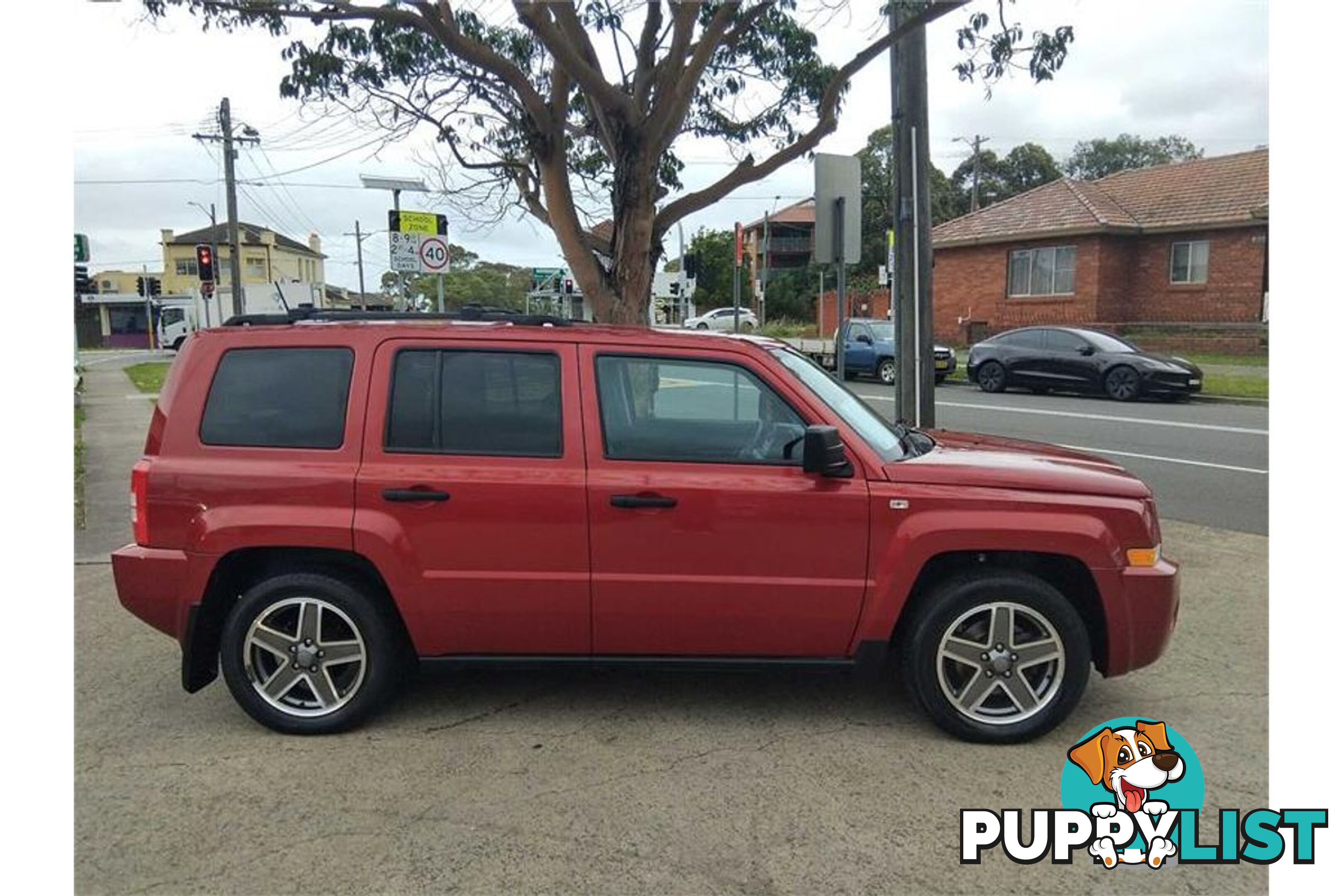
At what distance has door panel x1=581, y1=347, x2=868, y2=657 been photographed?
12.4 ft

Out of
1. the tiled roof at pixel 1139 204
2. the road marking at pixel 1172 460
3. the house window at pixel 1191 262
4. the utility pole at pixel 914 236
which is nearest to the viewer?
the utility pole at pixel 914 236

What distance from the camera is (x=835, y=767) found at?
144 inches

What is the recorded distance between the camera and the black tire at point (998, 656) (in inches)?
148

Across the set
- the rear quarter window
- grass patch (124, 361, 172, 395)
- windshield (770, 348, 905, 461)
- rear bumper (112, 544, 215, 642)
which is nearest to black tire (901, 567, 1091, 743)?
windshield (770, 348, 905, 461)

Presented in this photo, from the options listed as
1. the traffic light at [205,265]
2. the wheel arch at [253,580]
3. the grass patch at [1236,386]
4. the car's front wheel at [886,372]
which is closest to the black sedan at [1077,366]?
the grass patch at [1236,386]

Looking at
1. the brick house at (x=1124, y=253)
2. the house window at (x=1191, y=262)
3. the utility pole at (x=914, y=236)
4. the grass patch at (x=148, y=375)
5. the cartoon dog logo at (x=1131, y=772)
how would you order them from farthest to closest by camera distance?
1. the house window at (x=1191, y=262)
2. the brick house at (x=1124, y=253)
3. the grass patch at (x=148, y=375)
4. the utility pole at (x=914, y=236)
5. the cartoon dog logo at (x=1131, y=772)

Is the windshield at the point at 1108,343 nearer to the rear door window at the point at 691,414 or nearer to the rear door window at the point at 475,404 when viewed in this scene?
the rear door window at the point at 691,414

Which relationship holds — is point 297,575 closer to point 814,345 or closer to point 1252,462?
point 1252,462

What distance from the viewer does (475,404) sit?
3.97 metres

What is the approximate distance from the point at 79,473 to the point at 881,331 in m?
16.8

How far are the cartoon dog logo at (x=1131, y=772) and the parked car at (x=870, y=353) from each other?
17.3m

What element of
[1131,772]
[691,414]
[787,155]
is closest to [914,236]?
[787,155]

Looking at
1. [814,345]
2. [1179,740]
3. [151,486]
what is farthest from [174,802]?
Result: [814,345]

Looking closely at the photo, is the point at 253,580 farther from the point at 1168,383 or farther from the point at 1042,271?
the point at 1042,271
